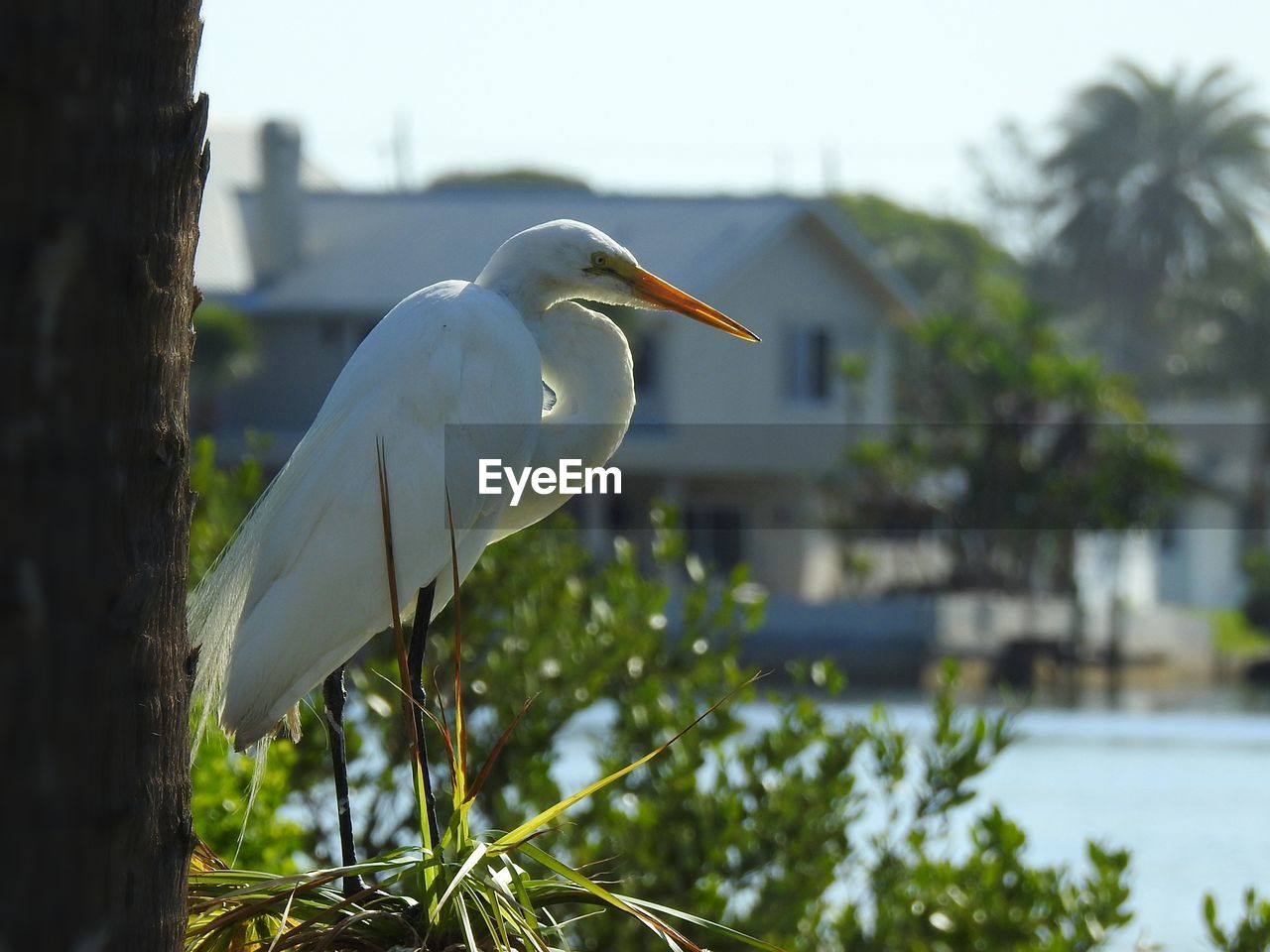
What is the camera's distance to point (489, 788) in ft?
16.7

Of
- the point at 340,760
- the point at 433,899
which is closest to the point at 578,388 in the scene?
the point at 340,760

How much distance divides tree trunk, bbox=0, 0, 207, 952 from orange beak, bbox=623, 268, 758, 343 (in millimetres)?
1403

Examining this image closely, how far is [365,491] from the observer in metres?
3.01

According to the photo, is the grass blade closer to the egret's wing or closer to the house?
the egret's wing

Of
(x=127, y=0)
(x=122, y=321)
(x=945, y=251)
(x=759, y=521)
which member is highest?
(x=945, y=251)

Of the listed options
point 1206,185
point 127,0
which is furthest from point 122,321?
point 1206,185

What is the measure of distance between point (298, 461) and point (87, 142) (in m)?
1.39

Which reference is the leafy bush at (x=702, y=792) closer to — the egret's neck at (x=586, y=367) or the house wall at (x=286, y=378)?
the egret's neck at (x=586, y=367)

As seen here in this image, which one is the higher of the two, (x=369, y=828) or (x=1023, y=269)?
(x=1023, y=269)

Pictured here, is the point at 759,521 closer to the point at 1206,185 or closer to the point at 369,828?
the point at 369,828

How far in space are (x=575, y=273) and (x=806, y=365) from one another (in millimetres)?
23046

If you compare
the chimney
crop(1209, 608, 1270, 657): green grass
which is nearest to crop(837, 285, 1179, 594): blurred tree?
crop(1209, 608, 1270, 657): green grass

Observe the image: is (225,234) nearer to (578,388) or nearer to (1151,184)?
(578,388)

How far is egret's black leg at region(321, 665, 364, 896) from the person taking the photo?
9.08ft
